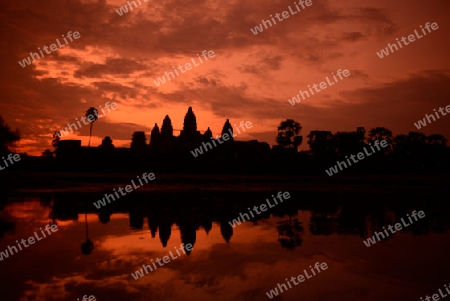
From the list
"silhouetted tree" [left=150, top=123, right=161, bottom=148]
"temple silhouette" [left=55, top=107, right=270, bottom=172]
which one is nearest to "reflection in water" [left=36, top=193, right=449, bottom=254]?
"temple silhouette" [left=55, top=107, right=270, bottom=172]

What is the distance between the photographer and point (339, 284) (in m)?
8.42

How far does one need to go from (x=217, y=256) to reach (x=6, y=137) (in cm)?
6365

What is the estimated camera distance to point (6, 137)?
62.8 meters

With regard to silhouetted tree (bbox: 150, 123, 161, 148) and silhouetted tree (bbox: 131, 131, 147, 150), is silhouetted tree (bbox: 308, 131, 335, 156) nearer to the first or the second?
silhouetted tree (bbox: 150, 123, 161, 148)

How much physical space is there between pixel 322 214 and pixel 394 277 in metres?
10.8

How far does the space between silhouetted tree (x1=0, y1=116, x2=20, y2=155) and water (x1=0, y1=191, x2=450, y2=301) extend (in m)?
50.0

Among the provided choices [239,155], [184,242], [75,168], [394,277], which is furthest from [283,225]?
[239,155]

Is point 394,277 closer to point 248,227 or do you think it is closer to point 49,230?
point 248,227

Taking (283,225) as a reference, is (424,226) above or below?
below

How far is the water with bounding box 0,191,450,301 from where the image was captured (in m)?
7.87

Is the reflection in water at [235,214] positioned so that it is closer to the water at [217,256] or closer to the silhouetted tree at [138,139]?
the water at [217,256]

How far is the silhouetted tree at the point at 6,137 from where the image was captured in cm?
6225

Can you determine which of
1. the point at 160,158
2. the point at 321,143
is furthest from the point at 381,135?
the point at 160,158

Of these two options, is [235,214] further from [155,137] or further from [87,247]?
[155,137]
